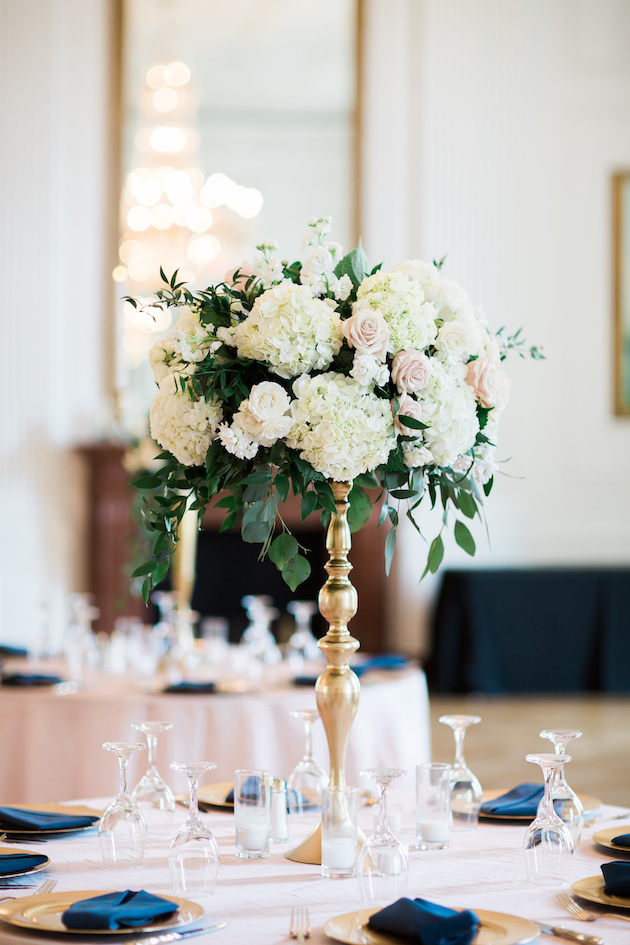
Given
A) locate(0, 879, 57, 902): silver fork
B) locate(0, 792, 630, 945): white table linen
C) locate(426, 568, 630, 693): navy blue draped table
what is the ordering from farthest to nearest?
locate(426, 568, 630, 693): navy blue draped table → locate(0, 879, 57, 902): silver fork → locate(0, 792, 630, 945): white table linen

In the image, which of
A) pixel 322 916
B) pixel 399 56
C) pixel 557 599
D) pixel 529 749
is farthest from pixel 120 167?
pixel 322 916

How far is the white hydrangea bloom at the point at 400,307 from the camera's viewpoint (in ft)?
5.42

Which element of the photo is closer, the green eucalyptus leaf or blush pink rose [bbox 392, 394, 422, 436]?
blush pink rose [bbox 392, 394, 422, 436]

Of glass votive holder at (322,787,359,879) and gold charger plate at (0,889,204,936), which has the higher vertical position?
glass votive holder at (322,787,359,879)

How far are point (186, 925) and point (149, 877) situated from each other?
0.89 feet

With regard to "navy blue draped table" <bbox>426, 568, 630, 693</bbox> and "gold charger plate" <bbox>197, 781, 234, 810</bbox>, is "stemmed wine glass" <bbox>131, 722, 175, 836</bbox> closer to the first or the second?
"gold charger plate" <bbox>197, 781, 234, 810</bbox>

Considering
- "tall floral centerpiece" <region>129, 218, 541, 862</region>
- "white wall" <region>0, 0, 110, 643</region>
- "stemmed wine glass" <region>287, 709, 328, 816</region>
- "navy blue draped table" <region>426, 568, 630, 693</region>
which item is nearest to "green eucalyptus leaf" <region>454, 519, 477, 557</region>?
"tall floral centerpiece" <region>129, 218, 541, 862</region>

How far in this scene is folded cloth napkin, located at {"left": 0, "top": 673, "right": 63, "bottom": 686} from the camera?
133 inches

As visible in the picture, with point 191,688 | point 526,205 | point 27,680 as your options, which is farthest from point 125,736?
point 526,205

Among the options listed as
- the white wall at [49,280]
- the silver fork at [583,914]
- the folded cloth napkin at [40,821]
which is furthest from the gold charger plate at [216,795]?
the white wall at [49,280]

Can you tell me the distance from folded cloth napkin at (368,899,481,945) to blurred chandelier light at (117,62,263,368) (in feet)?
17.4

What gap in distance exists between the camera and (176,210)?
671 cm

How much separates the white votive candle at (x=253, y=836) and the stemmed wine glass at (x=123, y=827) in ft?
0.48

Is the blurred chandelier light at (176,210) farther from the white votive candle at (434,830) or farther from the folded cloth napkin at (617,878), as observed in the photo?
the folded cloth napkin at (617,878)
